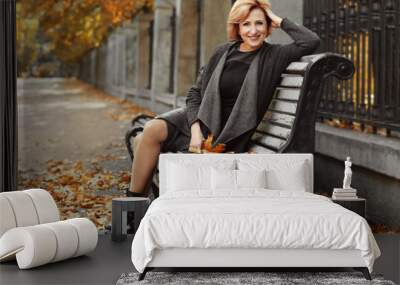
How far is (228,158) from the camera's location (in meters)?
5.89

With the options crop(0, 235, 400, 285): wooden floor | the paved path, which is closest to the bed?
crop(0, 235, 400, 285): wooden floor

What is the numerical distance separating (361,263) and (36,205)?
6.72 ft

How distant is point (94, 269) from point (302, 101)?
5.70ft

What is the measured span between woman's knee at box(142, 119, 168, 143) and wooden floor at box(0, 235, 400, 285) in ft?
2.82

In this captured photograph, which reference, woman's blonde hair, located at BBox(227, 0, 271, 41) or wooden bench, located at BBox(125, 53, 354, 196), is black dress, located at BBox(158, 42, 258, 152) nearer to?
woman's blonde hair, located at BBox(227, 0, 271, 41)

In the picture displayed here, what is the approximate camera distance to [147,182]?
6.57 m

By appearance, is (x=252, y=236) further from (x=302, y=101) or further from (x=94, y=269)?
(x=302, y=101)

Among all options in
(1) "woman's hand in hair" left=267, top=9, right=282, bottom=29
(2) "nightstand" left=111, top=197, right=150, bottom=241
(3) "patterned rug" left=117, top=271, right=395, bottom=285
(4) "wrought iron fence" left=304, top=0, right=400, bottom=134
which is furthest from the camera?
(1) "woman's hand in hair" left=267, top=9, right=282, bottom=29

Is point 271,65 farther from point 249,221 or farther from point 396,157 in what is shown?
point 249,221

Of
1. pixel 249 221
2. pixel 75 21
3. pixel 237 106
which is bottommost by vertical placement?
pixel 249 221

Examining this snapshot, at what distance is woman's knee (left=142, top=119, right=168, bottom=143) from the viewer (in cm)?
643

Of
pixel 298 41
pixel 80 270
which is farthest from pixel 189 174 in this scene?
pixel 298 41

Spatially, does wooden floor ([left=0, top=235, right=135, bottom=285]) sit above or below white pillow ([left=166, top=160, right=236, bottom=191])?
below

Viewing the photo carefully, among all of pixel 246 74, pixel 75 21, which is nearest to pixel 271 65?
pixel 246 74
